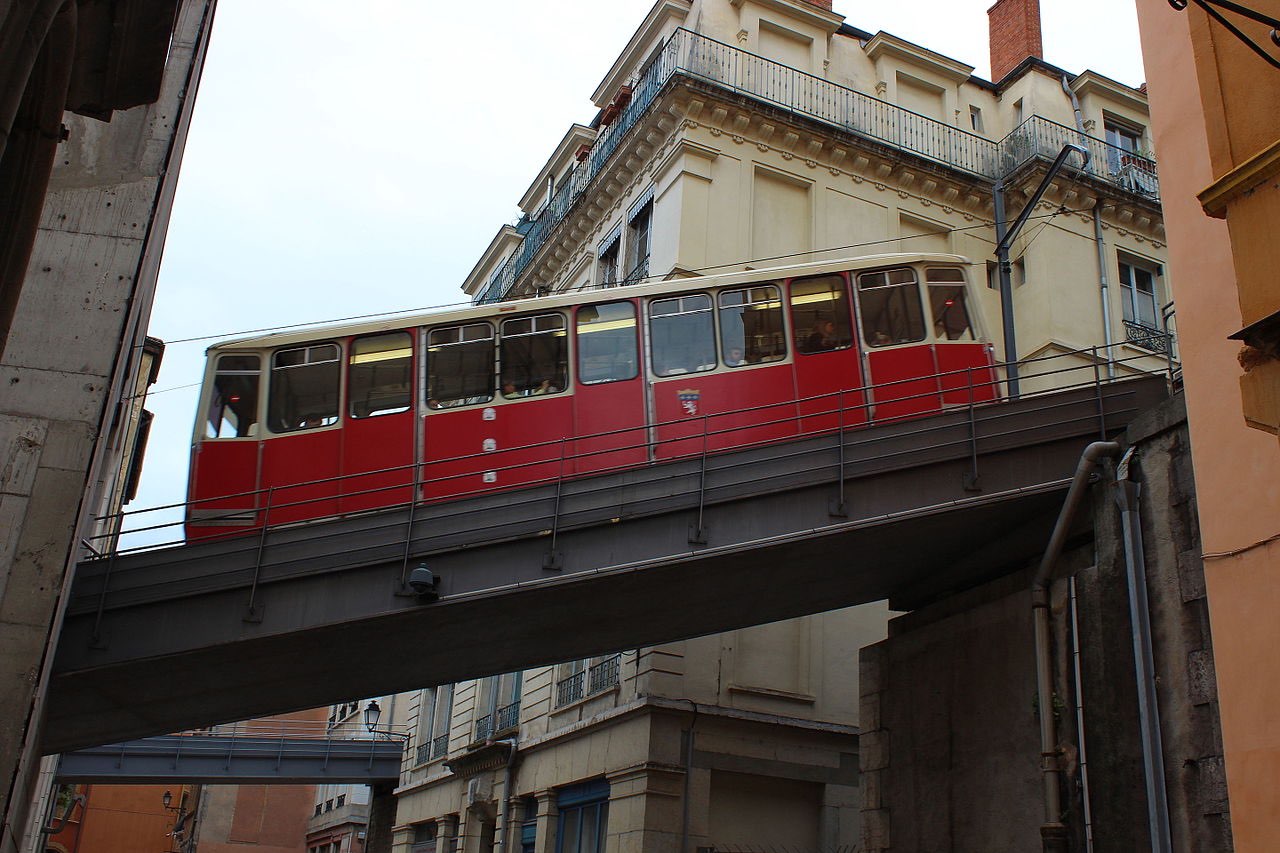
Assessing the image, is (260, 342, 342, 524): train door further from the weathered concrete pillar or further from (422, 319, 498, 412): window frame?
the weathered concrete pillar

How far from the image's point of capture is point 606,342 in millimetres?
15117

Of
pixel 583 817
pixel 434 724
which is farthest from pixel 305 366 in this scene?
pixel 434 724

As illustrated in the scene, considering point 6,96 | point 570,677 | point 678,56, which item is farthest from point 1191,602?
point 678,56

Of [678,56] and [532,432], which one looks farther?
[678,56]

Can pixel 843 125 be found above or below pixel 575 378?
above

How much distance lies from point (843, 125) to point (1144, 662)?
1640 cm

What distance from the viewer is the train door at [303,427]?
14.1 meters

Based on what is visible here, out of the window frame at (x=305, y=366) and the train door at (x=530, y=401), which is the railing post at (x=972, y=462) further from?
the window frame at (x=305, y=366)

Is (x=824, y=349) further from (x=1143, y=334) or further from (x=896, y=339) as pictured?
(x=1143, y=334)

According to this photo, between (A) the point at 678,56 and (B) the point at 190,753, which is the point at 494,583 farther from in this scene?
(B) the point at 190,753

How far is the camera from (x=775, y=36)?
25.6m

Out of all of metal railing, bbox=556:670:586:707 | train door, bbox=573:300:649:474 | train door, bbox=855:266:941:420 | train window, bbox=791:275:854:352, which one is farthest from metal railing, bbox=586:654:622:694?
train door, bbox=855:266:941:420

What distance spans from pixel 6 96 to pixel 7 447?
230 inches

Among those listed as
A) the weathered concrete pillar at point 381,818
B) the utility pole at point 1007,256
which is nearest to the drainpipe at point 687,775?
the utility pole at point 1007,256
